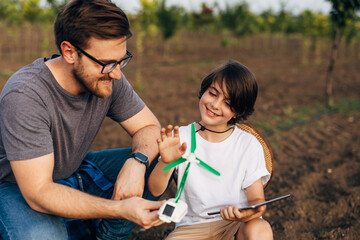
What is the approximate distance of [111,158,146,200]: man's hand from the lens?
6.57 feet

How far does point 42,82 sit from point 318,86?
803 cm

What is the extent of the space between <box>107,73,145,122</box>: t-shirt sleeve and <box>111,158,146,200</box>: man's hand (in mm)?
408

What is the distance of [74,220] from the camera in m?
2.31

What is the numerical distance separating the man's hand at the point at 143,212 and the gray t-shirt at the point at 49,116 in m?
0.56

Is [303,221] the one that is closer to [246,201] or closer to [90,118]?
[246,201]

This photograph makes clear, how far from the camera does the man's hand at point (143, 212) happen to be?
166 centimetres

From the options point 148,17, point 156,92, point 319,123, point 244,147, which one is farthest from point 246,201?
point 148,17

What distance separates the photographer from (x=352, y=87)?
8383 mm

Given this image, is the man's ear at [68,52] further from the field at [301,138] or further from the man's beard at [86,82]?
the field at [301,138]

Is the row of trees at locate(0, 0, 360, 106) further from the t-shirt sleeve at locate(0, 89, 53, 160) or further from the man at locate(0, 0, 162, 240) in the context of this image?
the t-shirt sleeve at locate(0, 89, 53, 160)

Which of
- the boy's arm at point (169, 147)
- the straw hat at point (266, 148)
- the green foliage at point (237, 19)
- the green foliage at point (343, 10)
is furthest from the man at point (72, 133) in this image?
the green foliage at point (237, 19)

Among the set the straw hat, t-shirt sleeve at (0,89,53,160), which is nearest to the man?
t-shirt sleeve at (0,89,53,160)

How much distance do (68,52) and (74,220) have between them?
1.17m

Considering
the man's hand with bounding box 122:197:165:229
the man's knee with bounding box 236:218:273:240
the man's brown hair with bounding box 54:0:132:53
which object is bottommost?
the man's knee with bounding box 236:218:273:240
